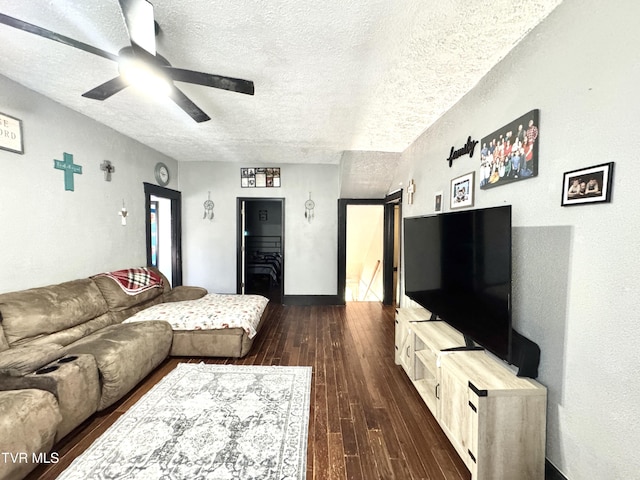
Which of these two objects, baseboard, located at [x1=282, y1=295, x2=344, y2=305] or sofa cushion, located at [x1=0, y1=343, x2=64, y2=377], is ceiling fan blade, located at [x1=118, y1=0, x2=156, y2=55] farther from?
baseboard, located at [x1=282, y1=295, x2=344, y2=305]

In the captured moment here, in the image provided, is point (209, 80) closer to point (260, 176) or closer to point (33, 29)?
point (33, 29)

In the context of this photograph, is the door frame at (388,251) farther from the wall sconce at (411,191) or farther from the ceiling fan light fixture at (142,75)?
the ceiling fan light fixture at (142,75)

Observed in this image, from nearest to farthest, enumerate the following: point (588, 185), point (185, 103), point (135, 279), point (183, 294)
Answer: point (588, 185) < point (185, 103) < point (135, 279) < point (183, 294)

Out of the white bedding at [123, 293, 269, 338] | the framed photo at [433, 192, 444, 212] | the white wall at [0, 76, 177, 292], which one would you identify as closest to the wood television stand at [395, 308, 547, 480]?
the framed photo at [433, 192, 444, 212]

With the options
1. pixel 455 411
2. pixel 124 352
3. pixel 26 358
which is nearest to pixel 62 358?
pixel 26 358

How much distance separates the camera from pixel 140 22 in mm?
1263

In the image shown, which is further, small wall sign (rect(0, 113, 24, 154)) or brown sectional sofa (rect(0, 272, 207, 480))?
small wall sign (rect(0, 113, 24, 154))

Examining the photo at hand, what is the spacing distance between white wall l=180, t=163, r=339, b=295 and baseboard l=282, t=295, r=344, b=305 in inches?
3.3

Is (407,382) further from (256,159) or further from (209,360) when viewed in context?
(256,159)

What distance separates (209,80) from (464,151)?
1970 mm

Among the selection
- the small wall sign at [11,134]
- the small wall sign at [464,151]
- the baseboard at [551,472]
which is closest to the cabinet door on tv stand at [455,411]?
the baseboard at [551,472]

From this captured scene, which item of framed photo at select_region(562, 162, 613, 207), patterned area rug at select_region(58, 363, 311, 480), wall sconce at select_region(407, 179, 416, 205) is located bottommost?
patterned area rug at select_region(58, 363, 311, 480)

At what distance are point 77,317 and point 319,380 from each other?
7.48 feet

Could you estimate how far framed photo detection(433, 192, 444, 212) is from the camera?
2593 mm
